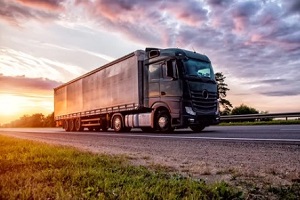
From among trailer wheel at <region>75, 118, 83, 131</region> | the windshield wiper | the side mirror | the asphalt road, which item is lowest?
the asphalt road

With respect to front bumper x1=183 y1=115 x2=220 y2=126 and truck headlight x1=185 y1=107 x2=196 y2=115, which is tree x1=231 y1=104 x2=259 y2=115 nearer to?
front bumper x1=183 y1=115 x2=220 y2=126

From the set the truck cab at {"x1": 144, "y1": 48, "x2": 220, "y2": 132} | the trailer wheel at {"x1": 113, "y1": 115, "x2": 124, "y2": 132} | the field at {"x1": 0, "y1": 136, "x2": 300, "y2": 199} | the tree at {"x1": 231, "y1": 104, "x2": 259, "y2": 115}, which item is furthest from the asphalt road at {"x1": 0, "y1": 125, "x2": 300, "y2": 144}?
the tree at {"x1": 231, "y1": 104, "x2": 259, "y2": 115}

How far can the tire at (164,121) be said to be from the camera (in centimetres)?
1345

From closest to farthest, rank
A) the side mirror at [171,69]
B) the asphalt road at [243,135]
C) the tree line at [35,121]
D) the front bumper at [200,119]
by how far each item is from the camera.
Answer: the asphalt road at [243,135], the front bumper at [200,119], the side mirror at [171,69], the tree line at [35,121]

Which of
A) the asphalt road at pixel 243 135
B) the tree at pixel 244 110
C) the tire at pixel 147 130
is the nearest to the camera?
the asphalt road at pixel 243 135

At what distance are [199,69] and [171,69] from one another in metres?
1.43

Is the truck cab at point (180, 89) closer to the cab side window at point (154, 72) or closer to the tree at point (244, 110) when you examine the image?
the cab side window at point (154, 72)

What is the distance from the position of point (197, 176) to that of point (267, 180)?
0.92 m

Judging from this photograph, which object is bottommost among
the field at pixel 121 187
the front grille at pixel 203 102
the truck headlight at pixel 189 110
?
the field at pixel 121 187

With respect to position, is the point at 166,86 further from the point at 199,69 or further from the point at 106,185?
the point at 106,185

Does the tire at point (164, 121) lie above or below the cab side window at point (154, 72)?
below

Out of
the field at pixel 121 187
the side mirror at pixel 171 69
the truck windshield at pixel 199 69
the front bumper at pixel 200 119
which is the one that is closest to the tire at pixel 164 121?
the front bumper at pixel 200 119

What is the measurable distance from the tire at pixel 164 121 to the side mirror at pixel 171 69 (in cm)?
168

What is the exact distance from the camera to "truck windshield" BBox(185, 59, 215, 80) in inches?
516
